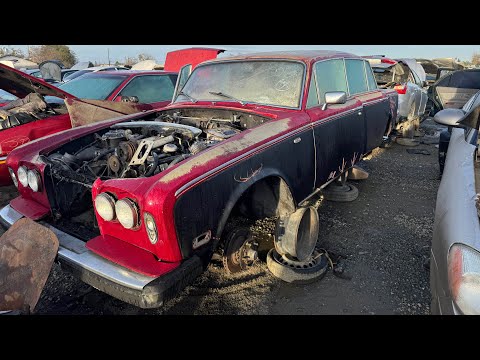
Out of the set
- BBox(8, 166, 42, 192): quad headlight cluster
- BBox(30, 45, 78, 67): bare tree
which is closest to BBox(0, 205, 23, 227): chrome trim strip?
BBox(8, 166, 42, 192): quad headlight cluster

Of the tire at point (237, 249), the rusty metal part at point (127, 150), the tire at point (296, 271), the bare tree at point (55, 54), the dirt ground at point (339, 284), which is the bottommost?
the dirt ground at point (339, 284)

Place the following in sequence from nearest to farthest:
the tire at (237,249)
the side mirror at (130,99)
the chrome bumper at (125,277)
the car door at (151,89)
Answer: the chrome bumper at (125,277) < the tire at (237,249) < the side mirror at (130,99) < the car door at (151,89)

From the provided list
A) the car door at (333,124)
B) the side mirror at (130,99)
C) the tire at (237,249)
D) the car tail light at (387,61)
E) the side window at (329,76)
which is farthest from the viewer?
the car tail light at (387,61)

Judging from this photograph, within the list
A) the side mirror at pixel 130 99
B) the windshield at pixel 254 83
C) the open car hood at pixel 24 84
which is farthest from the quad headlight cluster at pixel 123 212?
the side mirror at pixel 130 99

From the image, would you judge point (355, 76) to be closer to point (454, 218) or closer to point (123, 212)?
point (454, 218)

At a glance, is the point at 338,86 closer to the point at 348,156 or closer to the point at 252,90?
the point at 348,156

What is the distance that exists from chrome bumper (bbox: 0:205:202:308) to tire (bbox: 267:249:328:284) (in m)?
1.02

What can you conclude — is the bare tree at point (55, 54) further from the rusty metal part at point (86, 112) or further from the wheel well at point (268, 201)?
the wheel well at point (268, 201)

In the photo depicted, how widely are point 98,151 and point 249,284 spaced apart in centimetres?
183

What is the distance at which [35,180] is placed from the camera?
2.75 metres

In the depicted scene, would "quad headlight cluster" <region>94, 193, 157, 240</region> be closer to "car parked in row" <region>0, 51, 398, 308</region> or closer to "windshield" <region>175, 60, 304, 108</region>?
"car parked in row" <region>0, 51, 398, 308</region>

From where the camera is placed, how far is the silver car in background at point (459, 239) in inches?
60.1

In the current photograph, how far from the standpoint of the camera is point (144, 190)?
2018mm

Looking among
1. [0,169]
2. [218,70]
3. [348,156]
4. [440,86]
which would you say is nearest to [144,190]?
[218,70]
